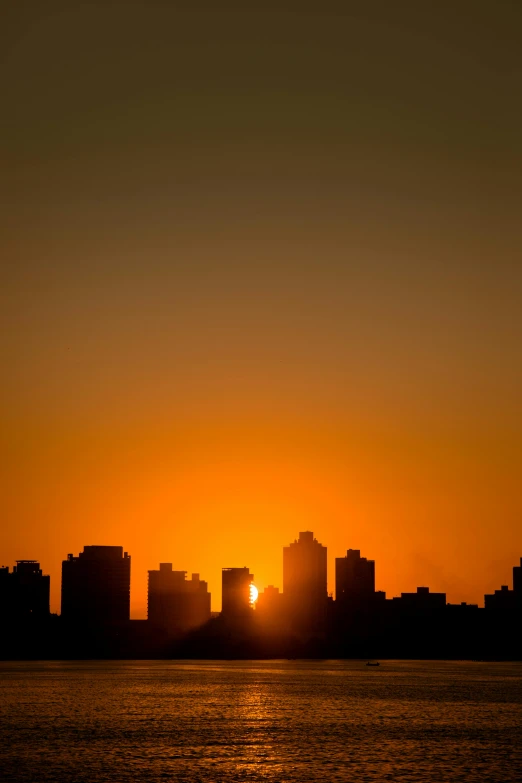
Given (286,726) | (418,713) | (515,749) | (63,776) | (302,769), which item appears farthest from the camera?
(418,713)

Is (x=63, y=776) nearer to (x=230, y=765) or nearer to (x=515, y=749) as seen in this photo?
(x=230, y=765)

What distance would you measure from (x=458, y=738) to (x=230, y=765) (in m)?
45.9

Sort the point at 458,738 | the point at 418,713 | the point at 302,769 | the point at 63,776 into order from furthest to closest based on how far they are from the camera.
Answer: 1. the point at 418,713
2. the point at 458,738
3. the point at 302,769
4. the point at 63,776

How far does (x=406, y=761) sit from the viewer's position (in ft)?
382

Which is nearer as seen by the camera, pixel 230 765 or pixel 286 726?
pixel 230 765

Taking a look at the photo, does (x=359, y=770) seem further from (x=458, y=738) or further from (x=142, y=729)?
(x=142, y=729)

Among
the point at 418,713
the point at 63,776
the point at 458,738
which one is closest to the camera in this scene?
the point at 63,776

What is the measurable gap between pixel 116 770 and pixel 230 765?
40.1ft

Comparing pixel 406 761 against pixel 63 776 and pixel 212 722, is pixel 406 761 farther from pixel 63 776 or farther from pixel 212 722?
pixel 212 722

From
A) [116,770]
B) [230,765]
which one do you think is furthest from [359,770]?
[116,770]

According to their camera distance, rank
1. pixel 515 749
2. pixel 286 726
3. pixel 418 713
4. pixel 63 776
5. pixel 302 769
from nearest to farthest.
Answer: pixel 63 776 → pixel 302 769 → pixel 515 749 → pixel 286 726 → pixel 418 713

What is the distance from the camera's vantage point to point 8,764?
4328 inches

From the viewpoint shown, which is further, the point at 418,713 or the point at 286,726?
the point at 418,713

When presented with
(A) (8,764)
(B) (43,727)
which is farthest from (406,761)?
(B) (43,727)
